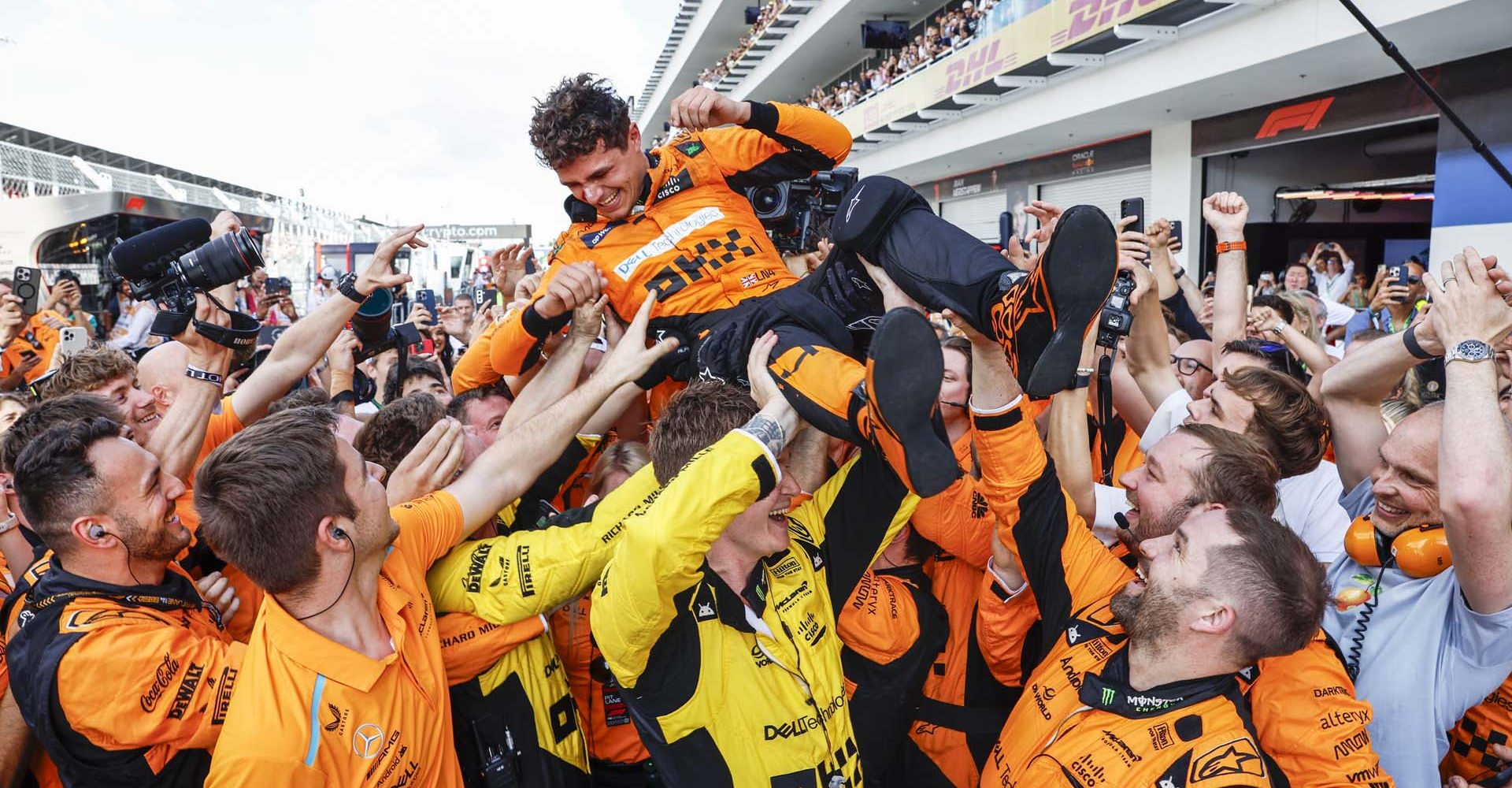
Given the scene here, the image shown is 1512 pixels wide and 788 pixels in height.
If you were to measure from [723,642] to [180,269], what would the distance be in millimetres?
2290

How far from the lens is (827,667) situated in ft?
6.84

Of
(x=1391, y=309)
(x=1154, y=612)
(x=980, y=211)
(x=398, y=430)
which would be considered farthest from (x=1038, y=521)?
(x=980, y=211)

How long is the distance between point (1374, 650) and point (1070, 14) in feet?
37.0

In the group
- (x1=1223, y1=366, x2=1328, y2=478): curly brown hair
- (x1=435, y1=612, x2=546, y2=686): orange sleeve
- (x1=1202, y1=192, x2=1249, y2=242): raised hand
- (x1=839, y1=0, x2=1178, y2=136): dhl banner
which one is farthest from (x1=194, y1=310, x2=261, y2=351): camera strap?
(x1=839, y1=0, x2=1178, y2=136): dhl banner

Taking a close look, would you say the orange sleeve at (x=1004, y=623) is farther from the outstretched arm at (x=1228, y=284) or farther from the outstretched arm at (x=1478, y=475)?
the outstretched arm at (x=1228, y=284)

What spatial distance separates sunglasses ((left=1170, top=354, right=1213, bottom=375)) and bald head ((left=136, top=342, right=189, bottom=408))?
4341 millimetres

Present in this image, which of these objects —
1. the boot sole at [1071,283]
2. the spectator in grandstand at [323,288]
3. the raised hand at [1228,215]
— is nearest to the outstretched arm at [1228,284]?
the raised hand at [1228,215]

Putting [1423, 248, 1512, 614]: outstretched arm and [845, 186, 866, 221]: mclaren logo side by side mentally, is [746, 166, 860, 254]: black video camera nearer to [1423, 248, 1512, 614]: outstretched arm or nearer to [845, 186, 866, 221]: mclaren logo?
[845, 186, 866, 221]: mclaren logo

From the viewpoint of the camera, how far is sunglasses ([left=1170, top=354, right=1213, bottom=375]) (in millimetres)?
4116

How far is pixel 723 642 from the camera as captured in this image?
1937mm

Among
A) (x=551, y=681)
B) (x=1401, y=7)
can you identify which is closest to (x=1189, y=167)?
(x=1401, y=7)

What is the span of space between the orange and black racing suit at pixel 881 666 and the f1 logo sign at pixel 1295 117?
10995 mm

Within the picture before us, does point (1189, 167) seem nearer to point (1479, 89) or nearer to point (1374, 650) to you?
point (1479, 89)

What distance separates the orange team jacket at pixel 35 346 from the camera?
5762 millimetres
